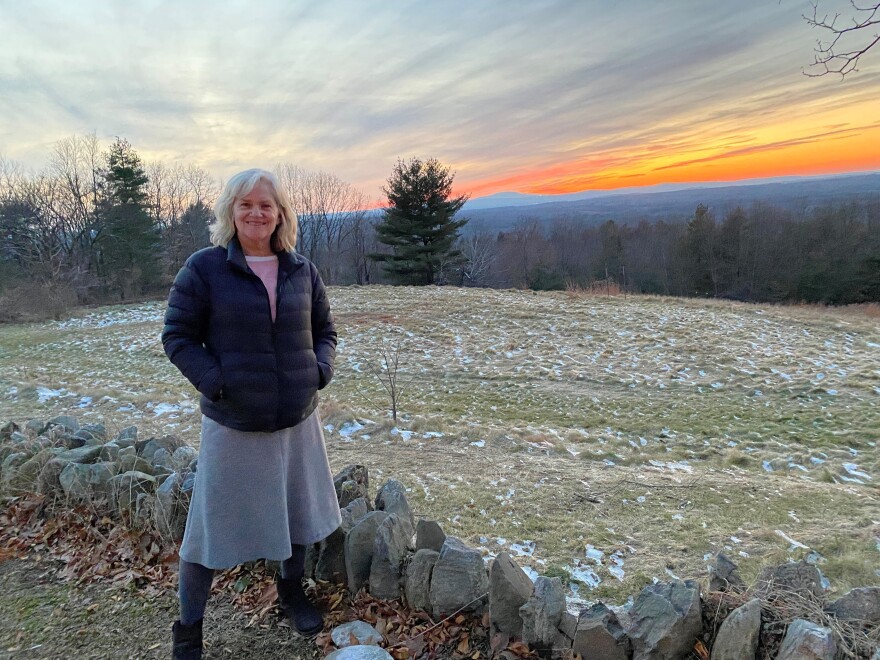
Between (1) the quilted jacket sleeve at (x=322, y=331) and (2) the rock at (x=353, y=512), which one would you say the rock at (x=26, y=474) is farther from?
(1) the quilted jacket sleeve at (x=322, y=331)

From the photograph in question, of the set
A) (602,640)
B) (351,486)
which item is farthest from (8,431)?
(602,640)

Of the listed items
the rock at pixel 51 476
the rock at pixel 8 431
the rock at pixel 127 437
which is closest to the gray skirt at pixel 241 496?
the rock at pixel 51 476

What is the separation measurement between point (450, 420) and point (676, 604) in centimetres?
476

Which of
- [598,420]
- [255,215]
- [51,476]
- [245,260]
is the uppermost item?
[255,215]

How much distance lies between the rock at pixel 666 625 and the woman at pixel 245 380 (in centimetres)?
134

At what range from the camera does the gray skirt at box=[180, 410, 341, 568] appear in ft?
6.14

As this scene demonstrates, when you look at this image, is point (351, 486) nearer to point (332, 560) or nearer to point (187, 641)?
point (332, 560)

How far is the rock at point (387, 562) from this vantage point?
226 centimetres

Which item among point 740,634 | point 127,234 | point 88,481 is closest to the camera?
point 740,634

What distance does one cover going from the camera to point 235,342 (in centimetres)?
183

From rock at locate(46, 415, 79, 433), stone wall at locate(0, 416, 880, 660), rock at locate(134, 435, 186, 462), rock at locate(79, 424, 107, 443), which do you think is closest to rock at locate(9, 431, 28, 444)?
rock at locate(46, 415, 79, 433)

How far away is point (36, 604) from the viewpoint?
241cm

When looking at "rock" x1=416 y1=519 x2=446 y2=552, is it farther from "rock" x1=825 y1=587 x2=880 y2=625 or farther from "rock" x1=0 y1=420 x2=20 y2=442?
"rock" x1=0 y1=420 x2=20 y2=442

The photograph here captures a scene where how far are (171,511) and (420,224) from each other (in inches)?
1028
